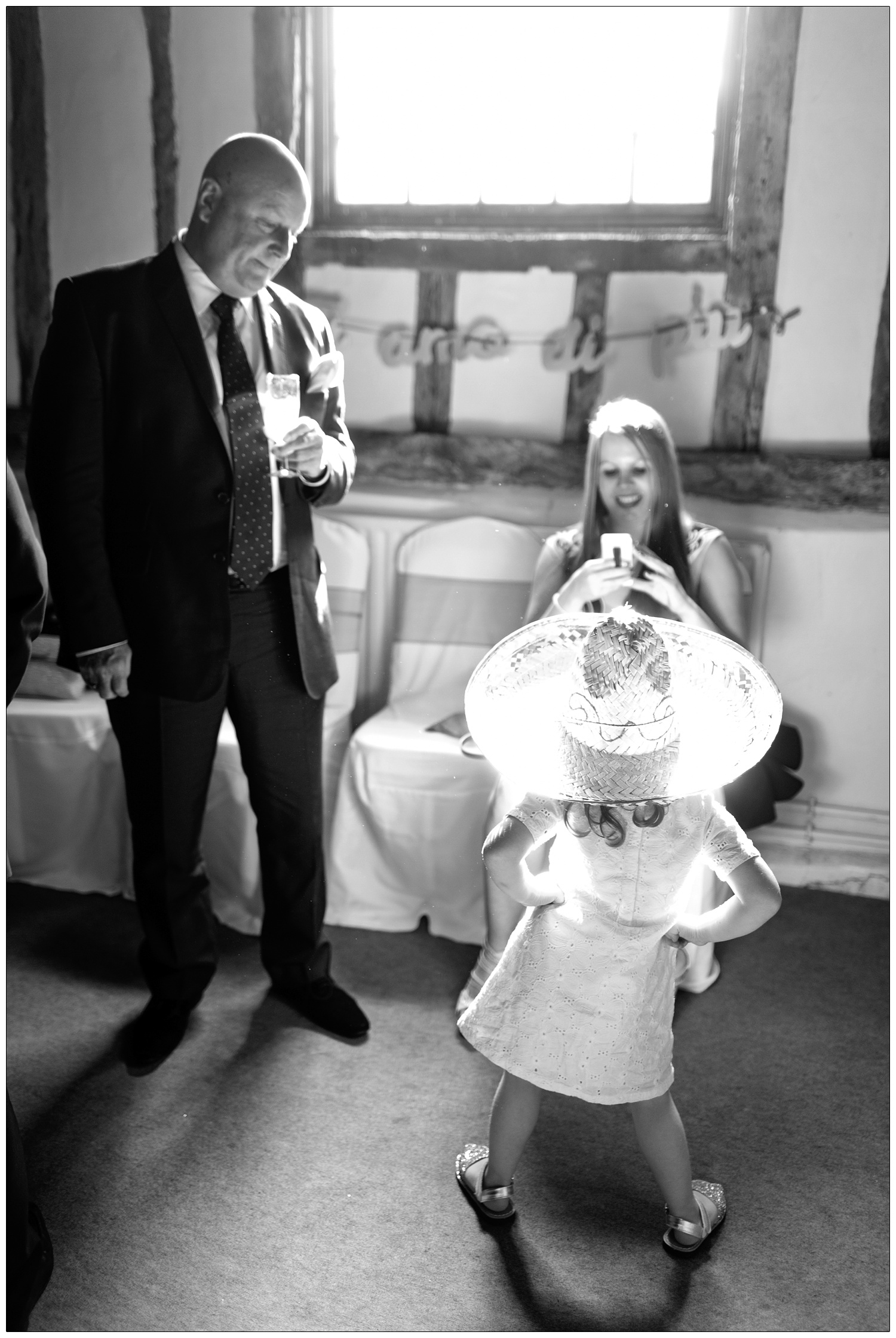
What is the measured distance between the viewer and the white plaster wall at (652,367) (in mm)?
3156

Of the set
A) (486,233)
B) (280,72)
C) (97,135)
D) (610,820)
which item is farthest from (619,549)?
(97,135)

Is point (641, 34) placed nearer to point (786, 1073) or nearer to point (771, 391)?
point (771, 391)

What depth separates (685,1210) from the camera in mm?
1784

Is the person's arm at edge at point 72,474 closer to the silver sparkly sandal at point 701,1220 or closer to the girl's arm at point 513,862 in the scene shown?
the girl's arm at point 513,862

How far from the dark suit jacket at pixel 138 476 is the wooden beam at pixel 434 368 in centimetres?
122

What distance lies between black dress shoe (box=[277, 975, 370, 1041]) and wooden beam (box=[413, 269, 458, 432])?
1.72 meters

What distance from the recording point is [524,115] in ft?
10.4

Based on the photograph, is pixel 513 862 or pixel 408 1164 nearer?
pixel 513 862

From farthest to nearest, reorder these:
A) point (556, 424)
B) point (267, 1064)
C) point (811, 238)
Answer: point (556, 424) → point (811, 238) → point (267, 1064)

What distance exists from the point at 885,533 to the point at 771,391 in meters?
0.50

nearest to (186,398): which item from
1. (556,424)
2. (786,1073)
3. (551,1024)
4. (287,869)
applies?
(287,869)

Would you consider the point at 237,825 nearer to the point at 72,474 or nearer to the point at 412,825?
the point at 412,825

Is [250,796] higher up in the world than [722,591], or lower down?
lower down

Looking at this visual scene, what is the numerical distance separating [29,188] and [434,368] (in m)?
1.41
